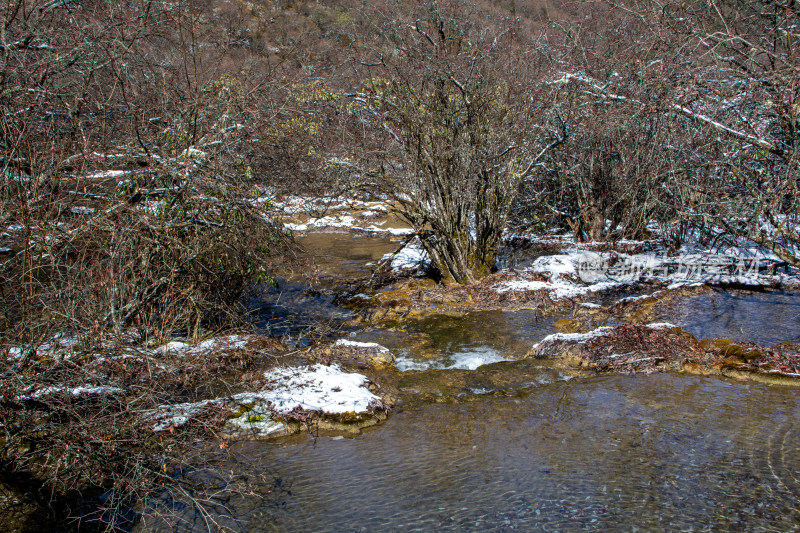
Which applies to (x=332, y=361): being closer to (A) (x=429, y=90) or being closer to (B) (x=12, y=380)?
(B) (x=12, y=380)

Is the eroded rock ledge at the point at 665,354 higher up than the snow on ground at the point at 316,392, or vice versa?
the eroded rock ledge at the point at 665,354

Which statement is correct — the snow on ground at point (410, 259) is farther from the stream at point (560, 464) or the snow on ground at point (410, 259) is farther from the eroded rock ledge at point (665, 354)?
the stream at point (560, 464)

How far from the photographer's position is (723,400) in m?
5.43

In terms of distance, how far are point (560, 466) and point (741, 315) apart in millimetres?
5343

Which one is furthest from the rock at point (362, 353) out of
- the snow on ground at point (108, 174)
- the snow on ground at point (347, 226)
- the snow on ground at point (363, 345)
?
the snow on ground at point (347, 226)

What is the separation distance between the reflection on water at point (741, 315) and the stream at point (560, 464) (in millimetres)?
1729

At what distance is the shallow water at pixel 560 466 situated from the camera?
3723mm

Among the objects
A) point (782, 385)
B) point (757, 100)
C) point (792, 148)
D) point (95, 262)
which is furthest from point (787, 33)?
point (95, 262)

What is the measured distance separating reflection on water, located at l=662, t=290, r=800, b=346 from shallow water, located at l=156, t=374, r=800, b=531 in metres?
1.78

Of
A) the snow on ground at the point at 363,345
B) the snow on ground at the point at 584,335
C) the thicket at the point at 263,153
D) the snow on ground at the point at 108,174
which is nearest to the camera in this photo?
the thicket at the point at 263,153

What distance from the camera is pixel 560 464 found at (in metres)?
4.39

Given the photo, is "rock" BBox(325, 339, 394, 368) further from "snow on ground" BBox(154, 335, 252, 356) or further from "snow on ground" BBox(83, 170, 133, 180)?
"snow on ground" BBox(83, 170, 133, 180)

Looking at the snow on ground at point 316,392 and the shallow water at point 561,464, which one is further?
the snow on ground at point 316,392

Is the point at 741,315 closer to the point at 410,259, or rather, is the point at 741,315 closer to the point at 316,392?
the point at 316,392
